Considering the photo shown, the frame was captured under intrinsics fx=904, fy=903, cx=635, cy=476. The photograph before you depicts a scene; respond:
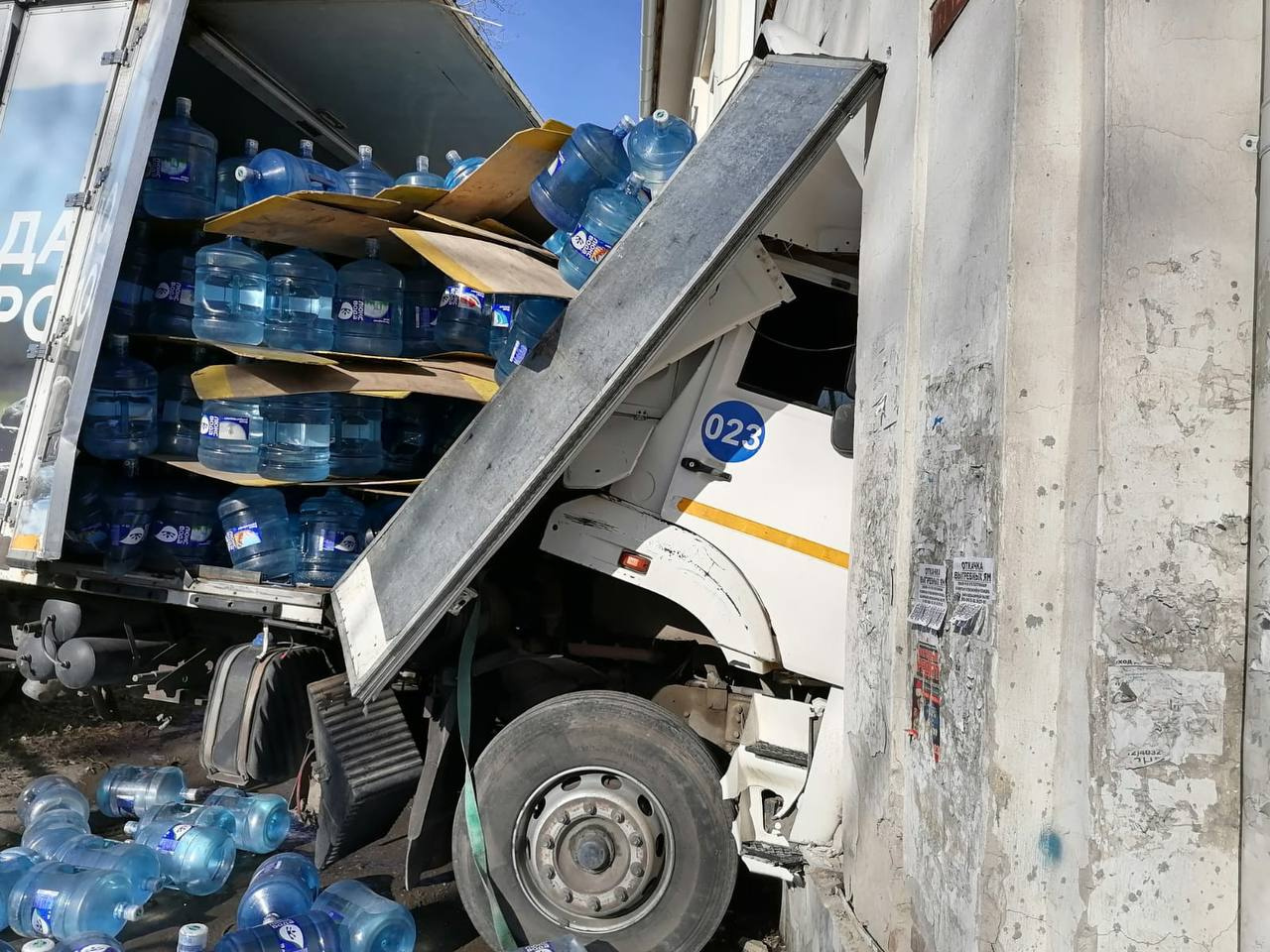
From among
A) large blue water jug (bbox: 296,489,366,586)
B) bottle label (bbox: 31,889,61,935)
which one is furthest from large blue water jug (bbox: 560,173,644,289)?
bottle label (bbox: 31,889,61,935)

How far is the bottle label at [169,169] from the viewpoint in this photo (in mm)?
4457

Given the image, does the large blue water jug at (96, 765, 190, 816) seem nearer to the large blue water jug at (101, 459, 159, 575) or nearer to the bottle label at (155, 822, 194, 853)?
the bottle label at (155, 822, 194, 853)

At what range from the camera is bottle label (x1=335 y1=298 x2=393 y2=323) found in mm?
4520

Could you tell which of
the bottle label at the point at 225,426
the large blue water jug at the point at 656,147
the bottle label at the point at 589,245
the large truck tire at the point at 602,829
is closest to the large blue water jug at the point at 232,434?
the bottle label at the point at 225,426

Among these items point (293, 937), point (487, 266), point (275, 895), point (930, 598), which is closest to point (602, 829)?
point (293, 937)

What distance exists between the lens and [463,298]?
14.7ft

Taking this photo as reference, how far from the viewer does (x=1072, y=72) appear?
2.07m

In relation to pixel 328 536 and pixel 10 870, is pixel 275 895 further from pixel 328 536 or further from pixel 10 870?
pixel 328 536

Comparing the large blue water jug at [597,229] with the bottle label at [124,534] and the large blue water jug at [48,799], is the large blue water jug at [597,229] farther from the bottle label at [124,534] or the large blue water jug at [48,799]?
the large blue water jug at [48,799]

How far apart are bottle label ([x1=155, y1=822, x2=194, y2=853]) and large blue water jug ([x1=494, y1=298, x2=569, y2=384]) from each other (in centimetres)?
252

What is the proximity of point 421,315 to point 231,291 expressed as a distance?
3.17 feet

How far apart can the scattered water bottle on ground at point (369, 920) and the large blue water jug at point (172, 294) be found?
288 centimetres

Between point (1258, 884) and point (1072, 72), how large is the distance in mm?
1791

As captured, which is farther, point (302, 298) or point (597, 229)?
point (302, 298)
